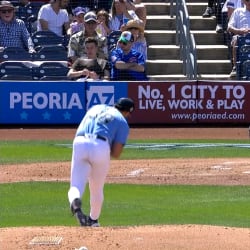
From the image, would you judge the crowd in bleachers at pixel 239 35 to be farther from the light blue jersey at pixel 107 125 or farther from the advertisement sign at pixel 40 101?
the light blue jersey at pixel 107 125

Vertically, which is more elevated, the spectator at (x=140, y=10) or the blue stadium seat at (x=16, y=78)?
the spectator at (x=140, y=10)

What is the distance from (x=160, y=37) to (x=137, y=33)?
8.78 feet

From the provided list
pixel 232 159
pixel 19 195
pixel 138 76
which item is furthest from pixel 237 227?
pixel 138 76

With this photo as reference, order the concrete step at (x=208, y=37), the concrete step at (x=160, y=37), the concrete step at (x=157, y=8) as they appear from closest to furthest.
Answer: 1. the concrete step at (x=160, y=37)
2. the concrete step at (x=208, y=37)
3. the concrete step at (x=157, y=8)

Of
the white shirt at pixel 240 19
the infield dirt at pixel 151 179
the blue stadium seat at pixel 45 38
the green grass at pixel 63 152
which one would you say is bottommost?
the green grass at pixel 63 152

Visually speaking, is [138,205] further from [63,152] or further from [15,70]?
[15,70]

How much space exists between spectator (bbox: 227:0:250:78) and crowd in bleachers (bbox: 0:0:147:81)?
1936mm

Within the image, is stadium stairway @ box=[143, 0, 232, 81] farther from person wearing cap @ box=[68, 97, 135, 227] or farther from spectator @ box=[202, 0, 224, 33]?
person wearing cap @ box=[68, 97, 135, 227]

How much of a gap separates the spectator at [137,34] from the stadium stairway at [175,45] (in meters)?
1.17

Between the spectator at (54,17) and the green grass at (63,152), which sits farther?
the spectator at (54,17)

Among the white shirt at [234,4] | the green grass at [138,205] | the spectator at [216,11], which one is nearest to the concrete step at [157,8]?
the spectator at [216,11]

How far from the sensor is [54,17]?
67.2ft

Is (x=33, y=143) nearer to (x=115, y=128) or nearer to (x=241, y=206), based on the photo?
(x=241, y=206)

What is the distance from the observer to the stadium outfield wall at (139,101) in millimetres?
19719
